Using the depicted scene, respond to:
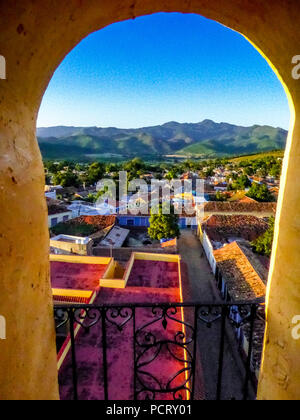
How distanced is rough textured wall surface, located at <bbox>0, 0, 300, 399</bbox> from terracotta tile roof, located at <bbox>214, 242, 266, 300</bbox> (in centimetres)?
868

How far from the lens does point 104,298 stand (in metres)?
8.30

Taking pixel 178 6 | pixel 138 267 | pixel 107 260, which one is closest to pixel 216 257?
pixel 138 267

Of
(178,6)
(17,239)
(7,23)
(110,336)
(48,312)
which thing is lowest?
(110,336)

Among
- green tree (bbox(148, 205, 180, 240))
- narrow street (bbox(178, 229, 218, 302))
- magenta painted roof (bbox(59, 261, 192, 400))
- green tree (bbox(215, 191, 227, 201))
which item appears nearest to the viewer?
magenta painted roof (bbox(59, 261, 192, 400))

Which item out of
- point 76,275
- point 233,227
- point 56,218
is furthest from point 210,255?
point 56,218

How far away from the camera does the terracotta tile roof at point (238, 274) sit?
32.4 feet

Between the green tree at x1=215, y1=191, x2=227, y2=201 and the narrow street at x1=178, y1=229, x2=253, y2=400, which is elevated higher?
the green tree at x1=215, y1=191, x2=227, y2=201

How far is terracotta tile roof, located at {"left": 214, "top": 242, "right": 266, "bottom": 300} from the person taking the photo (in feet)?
32.4

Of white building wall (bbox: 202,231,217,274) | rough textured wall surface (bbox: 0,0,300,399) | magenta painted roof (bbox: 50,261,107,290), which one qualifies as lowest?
white building wall (bbox: 202,231,217,274)

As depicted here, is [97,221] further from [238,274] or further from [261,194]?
[261,194]

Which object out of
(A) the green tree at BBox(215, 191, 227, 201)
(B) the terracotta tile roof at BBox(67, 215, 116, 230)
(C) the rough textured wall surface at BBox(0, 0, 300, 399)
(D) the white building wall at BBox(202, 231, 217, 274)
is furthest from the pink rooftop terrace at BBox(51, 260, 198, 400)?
(A) the green tree at BBox(215, 191, 227, 201)

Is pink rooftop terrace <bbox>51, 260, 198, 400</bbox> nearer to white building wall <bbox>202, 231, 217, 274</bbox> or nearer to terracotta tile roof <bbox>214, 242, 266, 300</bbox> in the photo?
terracotta tile roof <bbox>214, 242, 266, 300</bbox>

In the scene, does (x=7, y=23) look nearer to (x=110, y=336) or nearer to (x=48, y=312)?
(x=48, y=312)

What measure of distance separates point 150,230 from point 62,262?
27.3 feet
